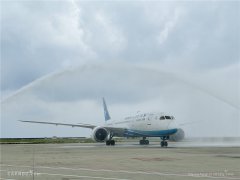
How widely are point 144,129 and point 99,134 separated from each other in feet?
19.6

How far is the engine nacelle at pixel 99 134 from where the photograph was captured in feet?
141

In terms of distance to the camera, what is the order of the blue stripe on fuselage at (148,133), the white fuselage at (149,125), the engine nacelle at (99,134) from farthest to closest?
1. the engine nacelle at (99,134)
2. the white fuselage at (149,125)
3. the blue stripe on fuselage at (148,133)

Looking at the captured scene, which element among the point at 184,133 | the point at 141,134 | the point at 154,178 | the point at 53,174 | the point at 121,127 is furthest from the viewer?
the point at 121,127

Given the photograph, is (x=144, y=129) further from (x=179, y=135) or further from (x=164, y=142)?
(x=179, y=135)

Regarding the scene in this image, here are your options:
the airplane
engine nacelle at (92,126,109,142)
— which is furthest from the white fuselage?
engine nacelle at (92,126,109,142)

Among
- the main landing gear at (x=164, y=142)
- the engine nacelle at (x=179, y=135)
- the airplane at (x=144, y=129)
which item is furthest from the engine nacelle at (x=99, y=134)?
the engine nacelle at (x=179, y=135)

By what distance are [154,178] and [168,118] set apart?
1034 inches

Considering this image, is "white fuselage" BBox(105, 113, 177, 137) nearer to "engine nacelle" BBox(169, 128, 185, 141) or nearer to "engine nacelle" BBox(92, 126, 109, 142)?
"engine nacelle" BBox(169, 128, 185, 141)

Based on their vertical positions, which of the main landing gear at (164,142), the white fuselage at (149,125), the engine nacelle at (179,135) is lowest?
the main landing gear at (164,142)

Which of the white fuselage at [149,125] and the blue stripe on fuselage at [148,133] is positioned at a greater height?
the white fuselage at [149,125]

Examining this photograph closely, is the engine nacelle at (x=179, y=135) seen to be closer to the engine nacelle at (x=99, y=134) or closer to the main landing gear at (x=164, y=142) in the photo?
the main landing gear at (x=164, y=142)

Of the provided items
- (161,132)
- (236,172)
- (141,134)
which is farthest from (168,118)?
(236,172)

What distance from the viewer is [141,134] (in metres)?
42.2

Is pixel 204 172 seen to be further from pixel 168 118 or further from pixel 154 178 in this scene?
pixel 168 118
